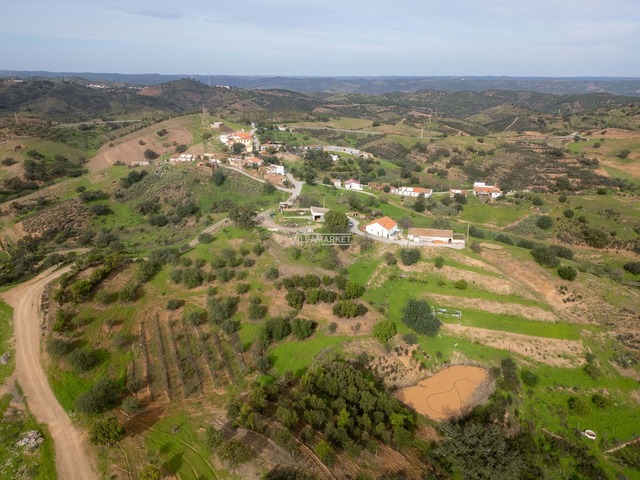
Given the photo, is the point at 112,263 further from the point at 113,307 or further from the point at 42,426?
the point at 42,426

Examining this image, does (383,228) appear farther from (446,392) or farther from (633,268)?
(633,268)

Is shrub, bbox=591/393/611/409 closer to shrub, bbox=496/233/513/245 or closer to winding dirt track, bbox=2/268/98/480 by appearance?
shrub, bbox=496/233/513/245

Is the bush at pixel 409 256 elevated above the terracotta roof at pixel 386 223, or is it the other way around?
the terracotta roof at pixel 386 223

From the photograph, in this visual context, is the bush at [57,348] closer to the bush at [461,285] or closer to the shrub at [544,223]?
the bush at [461,285]

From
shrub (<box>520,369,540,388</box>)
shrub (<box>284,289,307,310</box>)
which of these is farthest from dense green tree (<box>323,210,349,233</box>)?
shrub (<box>520,369,540,388</box>)

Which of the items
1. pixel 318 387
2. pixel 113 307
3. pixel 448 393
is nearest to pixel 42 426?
pixel 113 307

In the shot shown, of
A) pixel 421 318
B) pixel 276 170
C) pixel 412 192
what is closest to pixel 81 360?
pixel 421 318

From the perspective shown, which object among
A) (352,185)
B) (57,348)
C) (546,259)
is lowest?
(57,348)

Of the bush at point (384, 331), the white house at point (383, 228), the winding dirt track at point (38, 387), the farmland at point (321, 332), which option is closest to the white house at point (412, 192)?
the farmland at point (321, 332)
